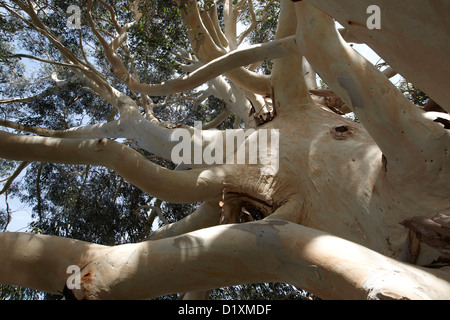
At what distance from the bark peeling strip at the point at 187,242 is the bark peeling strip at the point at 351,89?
1088mm

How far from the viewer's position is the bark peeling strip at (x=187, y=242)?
5.61 feet

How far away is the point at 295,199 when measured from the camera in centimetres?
264

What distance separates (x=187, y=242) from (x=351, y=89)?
1172 mm

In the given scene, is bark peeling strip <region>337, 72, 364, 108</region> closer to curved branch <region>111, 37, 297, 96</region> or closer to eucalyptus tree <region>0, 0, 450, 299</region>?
eucalyptus tree <region>0, 0, 450, 299</region>

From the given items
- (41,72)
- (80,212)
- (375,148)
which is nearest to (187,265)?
(375,148)

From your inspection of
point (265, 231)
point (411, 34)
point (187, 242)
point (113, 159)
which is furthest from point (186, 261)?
point (411, 34)

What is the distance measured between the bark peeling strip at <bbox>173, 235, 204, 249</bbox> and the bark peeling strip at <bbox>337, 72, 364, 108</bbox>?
109 cm

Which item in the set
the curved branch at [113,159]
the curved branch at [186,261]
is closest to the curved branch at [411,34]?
the curved branch at [186,261]

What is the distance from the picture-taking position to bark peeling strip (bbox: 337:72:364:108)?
2004mm

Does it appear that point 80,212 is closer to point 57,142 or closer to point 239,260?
point 57,142

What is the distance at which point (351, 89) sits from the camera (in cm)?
202

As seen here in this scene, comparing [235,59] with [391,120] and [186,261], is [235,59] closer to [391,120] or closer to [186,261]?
[391,120]

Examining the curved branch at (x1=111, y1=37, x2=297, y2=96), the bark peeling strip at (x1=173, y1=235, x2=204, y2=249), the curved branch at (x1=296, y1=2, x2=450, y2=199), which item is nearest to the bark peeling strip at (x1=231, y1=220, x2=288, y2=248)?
the bark peeling strip at (x1=173, y1=235, x2=204, y2=249)
